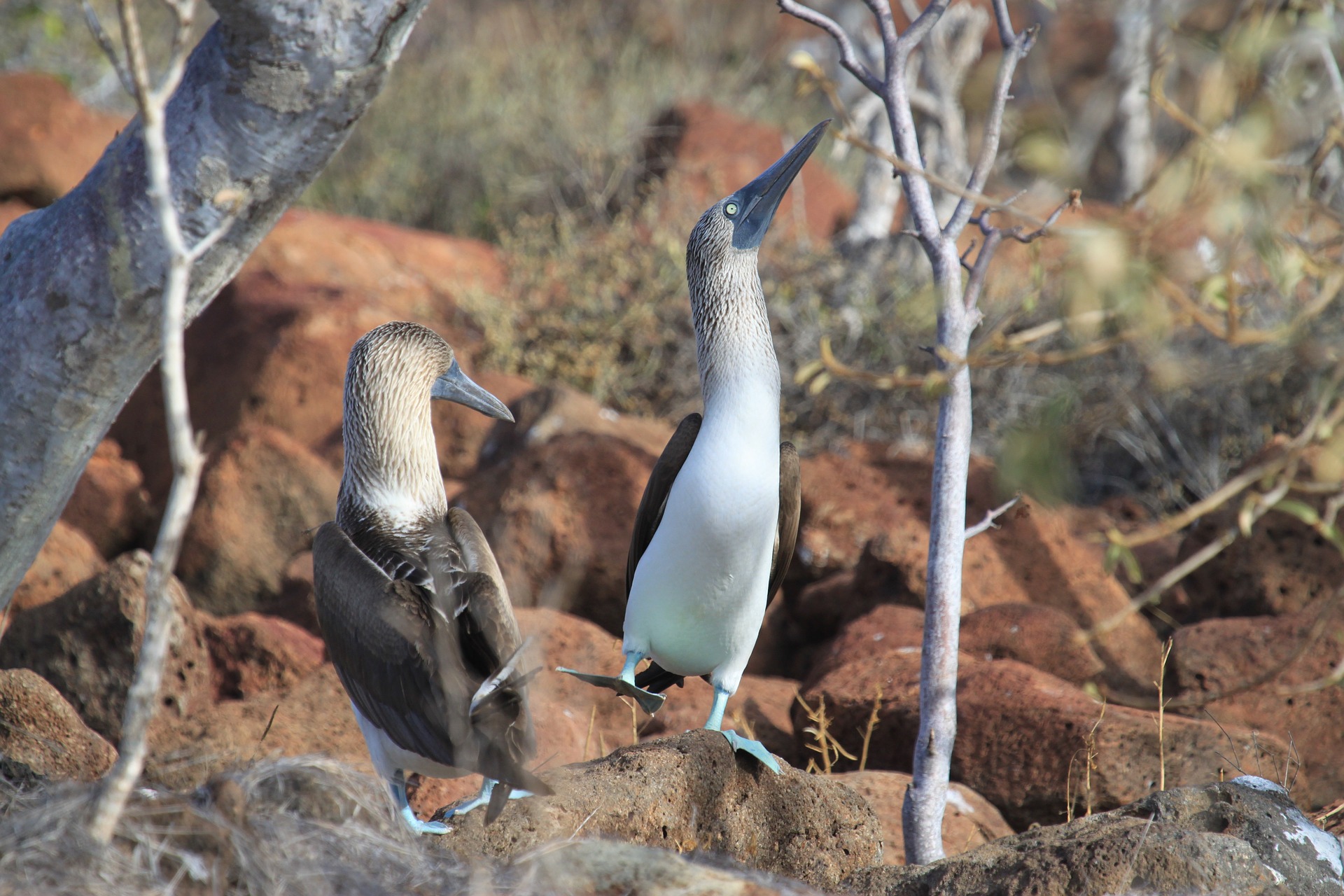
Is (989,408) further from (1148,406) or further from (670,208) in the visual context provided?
(670,208)

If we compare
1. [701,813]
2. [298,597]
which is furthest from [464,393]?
[298,597]

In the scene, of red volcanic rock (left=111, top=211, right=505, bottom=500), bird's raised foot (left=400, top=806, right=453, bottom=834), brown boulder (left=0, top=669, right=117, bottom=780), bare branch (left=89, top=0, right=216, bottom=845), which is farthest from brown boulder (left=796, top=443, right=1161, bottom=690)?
bare branch (left=89, top=0, right=216, bottom=845)

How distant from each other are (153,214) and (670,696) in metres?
3.17

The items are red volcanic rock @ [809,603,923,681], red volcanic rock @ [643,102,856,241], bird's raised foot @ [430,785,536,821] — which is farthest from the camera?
red volcanic rock @ [643,102,856,241]

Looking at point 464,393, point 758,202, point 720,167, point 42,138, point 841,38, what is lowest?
point 720,167

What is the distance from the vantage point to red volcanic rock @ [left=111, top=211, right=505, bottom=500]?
8133 mm

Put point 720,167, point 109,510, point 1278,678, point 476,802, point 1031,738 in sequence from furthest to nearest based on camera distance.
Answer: point 720,167
point 109,510
point 1278,678
point 1031,738
point 476,802

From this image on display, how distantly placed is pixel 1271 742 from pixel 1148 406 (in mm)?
4386

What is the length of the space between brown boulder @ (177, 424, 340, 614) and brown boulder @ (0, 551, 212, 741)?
181 centimetres

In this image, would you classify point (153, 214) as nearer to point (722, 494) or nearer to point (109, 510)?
point (722, 494)

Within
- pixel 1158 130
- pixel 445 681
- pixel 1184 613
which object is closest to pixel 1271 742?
pixel 1184 613

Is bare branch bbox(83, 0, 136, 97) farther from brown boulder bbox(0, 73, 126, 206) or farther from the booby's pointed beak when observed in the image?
brown boulder bbox(0, 73, 126, 206)

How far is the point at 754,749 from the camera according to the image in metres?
3.34

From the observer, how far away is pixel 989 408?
27.9 ft
